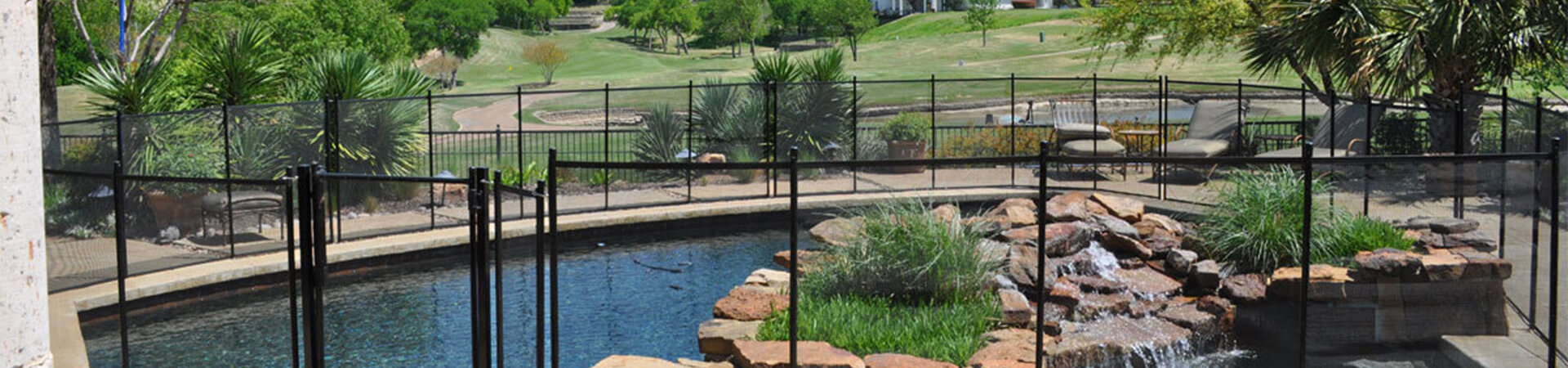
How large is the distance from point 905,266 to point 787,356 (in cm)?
202

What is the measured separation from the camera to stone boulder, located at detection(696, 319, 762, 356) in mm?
11125

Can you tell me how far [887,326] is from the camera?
10.9 m

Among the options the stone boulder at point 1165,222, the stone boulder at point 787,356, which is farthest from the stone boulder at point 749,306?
the stone boulder at point 1165,222

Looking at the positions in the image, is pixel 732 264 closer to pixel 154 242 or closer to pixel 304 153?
pixel 154 242

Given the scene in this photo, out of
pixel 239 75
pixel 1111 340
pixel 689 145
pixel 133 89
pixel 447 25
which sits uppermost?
pixel 447 25

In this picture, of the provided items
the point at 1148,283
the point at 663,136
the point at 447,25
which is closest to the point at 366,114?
the point at 663,136

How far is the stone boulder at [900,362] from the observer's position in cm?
998

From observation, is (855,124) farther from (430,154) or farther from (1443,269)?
(1443,269)

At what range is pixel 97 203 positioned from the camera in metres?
11.9

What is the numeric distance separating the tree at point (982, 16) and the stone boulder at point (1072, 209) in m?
89.3

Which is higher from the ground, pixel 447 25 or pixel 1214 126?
pixel 447 25

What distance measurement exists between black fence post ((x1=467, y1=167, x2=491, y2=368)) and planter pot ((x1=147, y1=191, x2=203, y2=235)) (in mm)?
6218

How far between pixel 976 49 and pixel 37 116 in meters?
96.5

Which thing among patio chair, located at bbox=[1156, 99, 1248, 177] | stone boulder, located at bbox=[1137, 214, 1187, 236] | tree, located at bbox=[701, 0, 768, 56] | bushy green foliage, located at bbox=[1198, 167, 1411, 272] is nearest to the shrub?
patio chair, located at bbox=[1156, 99, 1248, 177]
